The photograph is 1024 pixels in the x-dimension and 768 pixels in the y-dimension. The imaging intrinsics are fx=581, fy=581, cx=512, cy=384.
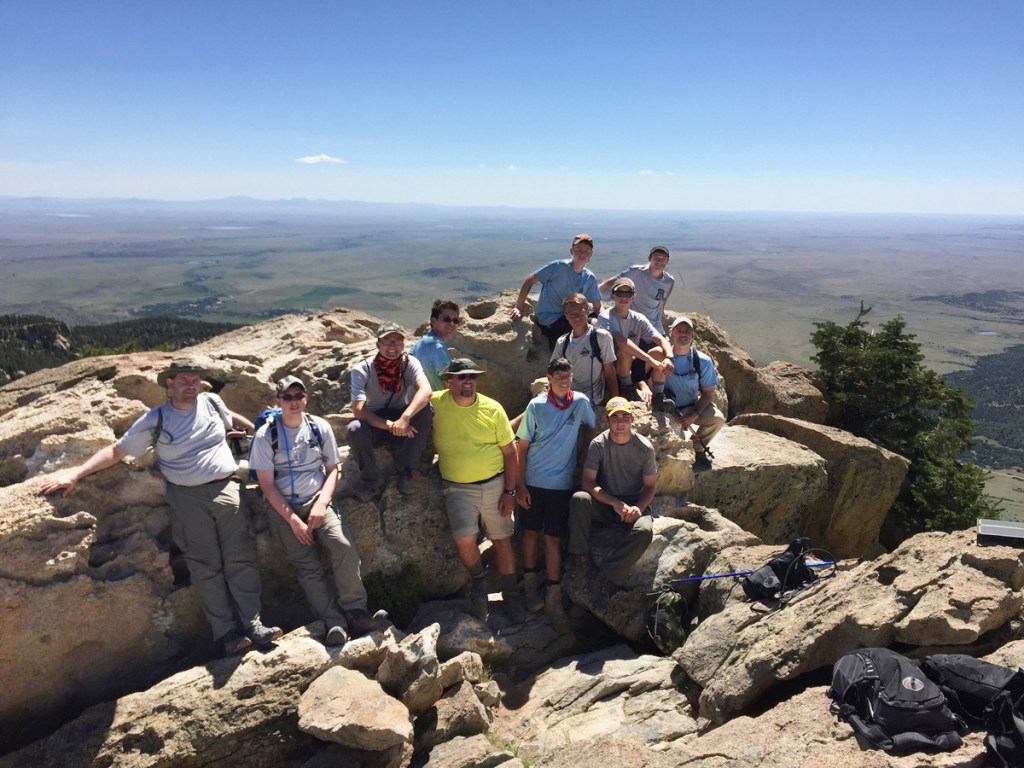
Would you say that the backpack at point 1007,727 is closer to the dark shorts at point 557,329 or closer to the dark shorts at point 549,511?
the dark shorts at point 549,511

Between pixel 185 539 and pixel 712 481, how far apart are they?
29.3 ft

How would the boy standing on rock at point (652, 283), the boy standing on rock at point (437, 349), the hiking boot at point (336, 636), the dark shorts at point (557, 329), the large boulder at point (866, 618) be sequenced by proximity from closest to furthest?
the large boulder at point (866, 618)
the hiking boot at point (336, 636)
the boy standing on rock at point (437, 349)
the boy standing on rock at point (652, 283)
the dark shorts at point (557, 329)

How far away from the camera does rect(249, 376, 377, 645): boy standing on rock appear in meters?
7.47

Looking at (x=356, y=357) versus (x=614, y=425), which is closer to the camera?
(x=614, y=425)

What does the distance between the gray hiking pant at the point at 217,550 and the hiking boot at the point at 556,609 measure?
415cm

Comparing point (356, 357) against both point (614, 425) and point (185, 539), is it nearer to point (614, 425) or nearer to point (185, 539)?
point (185, 539)

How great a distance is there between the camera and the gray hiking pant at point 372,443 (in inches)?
337

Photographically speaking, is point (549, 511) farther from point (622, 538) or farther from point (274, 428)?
point (274, 428)

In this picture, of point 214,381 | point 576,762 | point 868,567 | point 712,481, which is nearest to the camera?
point 576,762

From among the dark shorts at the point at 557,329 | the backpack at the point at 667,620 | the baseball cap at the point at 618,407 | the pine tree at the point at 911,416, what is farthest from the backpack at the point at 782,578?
the pine tree at the point at 911,416

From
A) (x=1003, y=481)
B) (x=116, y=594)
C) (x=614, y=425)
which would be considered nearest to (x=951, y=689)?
(x=614, y=425)

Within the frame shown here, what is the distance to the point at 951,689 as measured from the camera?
17.0 ft

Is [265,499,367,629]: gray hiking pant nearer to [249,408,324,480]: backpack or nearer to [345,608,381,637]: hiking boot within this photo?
[345,608,381,637]: hiking boot

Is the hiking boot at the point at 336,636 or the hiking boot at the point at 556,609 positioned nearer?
the hiking boot at the point at 336,636
